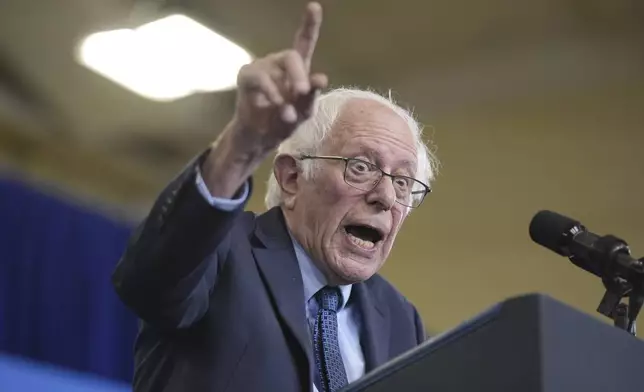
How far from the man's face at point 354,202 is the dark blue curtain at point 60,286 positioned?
8.10ft

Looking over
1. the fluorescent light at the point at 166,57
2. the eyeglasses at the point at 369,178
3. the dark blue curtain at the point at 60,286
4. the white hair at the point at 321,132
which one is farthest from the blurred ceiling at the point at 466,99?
the eyeglasses at the point at 369,178

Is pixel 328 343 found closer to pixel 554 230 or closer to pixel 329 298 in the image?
pixel 329 298

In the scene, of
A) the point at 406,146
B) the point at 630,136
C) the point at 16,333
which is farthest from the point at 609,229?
the point at 406,146

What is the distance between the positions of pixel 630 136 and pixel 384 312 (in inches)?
137

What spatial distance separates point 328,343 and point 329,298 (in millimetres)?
107

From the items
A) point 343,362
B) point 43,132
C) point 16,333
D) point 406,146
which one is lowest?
point 16,333

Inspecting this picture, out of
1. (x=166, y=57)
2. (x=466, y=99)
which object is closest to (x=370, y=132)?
(x=166, y=57)

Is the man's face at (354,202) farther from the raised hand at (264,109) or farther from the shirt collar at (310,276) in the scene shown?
the raised hand at (264,109)

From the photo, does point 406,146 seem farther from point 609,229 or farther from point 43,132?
point 43,132

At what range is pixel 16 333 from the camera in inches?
145

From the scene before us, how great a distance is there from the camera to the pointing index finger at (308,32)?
1039 mm

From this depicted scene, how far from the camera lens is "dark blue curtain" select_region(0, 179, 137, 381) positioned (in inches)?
146

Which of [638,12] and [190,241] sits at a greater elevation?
[638,12]

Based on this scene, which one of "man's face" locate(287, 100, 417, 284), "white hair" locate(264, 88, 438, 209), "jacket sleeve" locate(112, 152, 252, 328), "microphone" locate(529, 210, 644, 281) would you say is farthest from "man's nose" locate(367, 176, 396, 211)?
"jacket sleeve" locate(112, 152, 252, 328)
